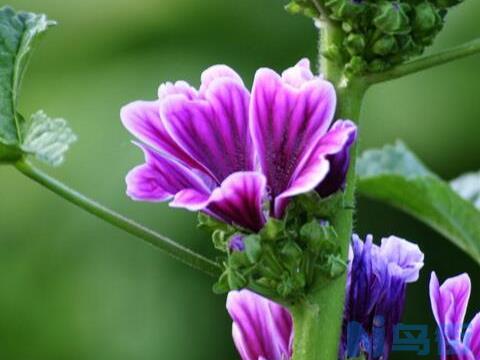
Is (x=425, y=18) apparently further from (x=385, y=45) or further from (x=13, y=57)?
(x=13, y=57)

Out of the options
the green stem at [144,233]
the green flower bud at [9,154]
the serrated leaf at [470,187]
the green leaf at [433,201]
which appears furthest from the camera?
the serrated leaf at [470,187]

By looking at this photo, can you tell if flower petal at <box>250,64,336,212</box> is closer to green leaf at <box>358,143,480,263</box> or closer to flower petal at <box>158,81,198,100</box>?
flower petal at <box>158,81,198,100</box>

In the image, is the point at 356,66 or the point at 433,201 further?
the point at 433,201

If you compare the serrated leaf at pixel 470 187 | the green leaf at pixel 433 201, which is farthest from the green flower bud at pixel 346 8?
the serrated leaf at pixel 470 187

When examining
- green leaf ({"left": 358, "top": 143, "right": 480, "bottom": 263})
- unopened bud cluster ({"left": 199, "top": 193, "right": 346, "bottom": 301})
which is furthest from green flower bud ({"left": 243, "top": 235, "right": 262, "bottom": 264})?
green leaf ({"left": 358, "top": 143, "right": 480, "bottom": 263})

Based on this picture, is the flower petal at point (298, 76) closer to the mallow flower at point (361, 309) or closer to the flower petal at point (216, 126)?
the flower petal at point (216, 126)

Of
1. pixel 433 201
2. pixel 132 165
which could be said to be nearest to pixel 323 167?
pixel 433 201

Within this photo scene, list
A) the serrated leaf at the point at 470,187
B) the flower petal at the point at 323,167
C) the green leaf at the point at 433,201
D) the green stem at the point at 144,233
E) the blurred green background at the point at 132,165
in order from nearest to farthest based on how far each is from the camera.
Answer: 1. the flower petal at the point at 323,167
2. the green stem at the point at 144,233
3. the green leaf at the point at 433,201
4. the serrated leaf at the point at 470,187
5. the blurred green background at the point at 132,165
